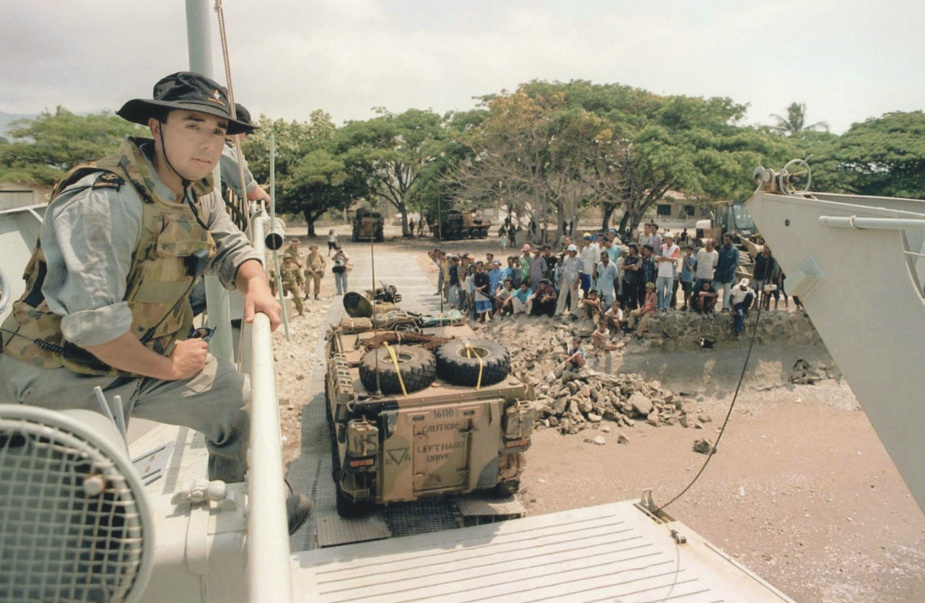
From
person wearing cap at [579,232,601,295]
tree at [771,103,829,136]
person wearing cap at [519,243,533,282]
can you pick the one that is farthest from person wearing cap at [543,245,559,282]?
tree at [771,103,829,136]

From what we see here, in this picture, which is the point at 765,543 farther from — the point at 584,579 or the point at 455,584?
the point at 455,584

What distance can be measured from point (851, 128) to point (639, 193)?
51.1 feet

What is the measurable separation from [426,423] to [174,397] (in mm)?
4145

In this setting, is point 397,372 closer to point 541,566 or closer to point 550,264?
point 541,566

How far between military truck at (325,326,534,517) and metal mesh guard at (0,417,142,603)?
4.62m

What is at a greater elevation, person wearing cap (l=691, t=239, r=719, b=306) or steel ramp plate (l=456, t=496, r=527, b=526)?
person wearing cap (l=691, t=239, r=719, b=306)

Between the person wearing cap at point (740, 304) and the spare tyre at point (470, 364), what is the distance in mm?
8079

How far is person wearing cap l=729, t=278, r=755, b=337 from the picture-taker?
13.0 metres

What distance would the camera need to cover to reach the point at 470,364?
641cm

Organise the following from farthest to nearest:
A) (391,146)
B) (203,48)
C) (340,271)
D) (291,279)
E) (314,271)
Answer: (391,146) < (314,271) < (340,271) < (291,279) < (203,48)

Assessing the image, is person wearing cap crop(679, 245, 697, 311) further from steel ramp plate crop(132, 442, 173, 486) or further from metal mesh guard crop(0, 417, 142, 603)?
metal mesh guard crop(0, 417, 142, 603)

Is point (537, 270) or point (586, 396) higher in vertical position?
point (537, 270)

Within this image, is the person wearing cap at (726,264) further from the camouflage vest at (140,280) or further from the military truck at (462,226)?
the military truck at (462,226)

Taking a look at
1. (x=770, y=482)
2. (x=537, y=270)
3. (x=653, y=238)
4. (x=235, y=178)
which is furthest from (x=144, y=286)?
(x=653, y=238)
